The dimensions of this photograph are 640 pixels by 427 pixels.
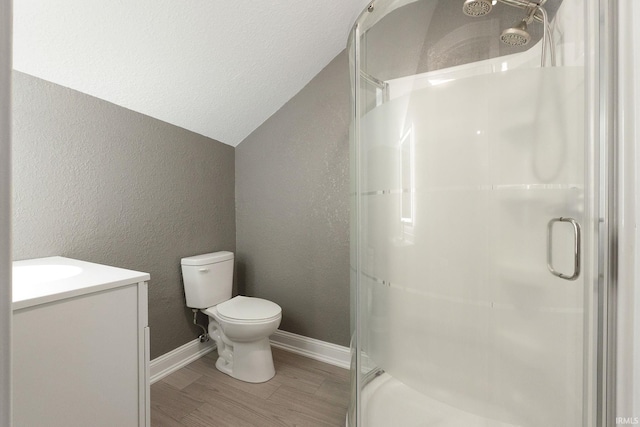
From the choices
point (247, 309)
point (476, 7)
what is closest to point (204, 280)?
point (247, 309)

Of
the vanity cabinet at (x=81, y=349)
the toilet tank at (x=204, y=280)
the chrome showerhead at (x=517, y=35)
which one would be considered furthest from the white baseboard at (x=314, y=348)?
the chrome showerhead at (x=517, y=35)

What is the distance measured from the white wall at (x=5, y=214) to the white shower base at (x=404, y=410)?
4.52ft

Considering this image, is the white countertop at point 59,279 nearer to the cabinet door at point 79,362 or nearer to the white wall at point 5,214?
the cabinet door at point 79,362

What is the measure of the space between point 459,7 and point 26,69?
1.89m

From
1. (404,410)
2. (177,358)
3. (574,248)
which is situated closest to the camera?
(574,248)

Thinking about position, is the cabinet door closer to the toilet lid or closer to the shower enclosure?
the toilet lid

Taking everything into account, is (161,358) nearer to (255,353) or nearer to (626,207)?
(255,353)

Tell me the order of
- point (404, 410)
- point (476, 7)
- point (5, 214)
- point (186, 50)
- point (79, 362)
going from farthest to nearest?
point (186, 50) → point (404, 410) → point (476, 7) → point (79, 362) → point (5, 214)

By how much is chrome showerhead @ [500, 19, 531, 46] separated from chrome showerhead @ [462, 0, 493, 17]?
11cm

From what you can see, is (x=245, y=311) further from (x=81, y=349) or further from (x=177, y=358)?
(x=81, y=349)

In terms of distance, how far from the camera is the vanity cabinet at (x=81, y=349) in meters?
0.86

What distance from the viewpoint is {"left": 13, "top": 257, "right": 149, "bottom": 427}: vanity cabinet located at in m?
0.86

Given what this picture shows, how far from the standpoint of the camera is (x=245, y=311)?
1857 millimetres

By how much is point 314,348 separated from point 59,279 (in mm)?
1595
